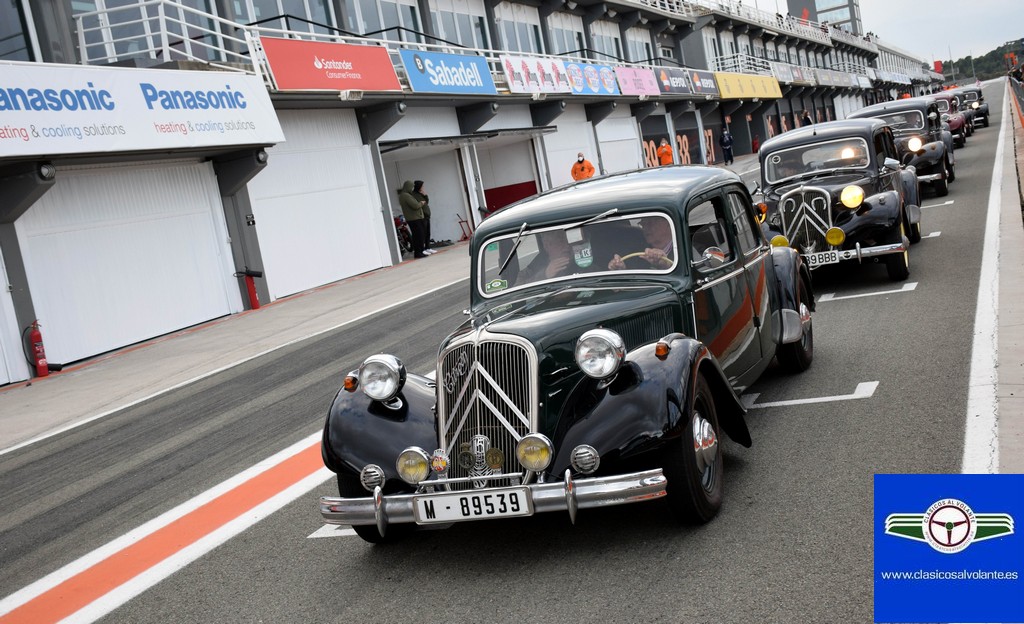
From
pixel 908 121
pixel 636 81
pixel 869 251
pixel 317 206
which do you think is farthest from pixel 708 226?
pixel 636 81

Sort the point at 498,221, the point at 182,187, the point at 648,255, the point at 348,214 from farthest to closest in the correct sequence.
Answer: the point at 348,214
the point at 182,187
the point at 498,221
the point at 648,255

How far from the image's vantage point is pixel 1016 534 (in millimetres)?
2324

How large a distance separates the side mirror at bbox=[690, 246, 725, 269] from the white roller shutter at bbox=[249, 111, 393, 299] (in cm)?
1499

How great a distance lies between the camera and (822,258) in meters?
10.7

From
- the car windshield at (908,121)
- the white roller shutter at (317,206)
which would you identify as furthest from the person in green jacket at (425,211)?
the car windshield at (908,121)

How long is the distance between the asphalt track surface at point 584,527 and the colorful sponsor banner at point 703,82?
121 ft

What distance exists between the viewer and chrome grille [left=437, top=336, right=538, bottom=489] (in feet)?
15.1

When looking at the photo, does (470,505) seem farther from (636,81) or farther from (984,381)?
(636,81)

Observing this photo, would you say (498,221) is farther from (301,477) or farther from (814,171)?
(814,171)

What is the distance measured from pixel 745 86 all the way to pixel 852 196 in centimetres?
4372

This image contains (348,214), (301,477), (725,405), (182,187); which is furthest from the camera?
(348,214)

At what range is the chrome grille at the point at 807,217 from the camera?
1084 cm

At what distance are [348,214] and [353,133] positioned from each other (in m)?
2.30

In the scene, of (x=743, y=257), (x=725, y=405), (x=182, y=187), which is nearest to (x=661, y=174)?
(x=743, y=257)
